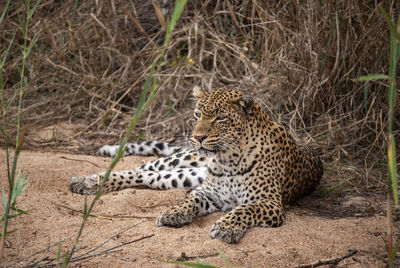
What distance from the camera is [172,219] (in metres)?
4.50

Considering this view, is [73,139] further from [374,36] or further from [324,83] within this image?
[374,36]

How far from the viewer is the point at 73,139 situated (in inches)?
287

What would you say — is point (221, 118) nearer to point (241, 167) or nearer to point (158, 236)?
point (241, 167)

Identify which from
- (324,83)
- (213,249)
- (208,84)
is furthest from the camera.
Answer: (208,84)

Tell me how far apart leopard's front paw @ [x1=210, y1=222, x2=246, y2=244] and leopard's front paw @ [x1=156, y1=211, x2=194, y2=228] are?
395 mm

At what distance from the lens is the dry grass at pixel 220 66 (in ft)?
19.6

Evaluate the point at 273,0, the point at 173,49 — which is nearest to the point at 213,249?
the point at 273,0

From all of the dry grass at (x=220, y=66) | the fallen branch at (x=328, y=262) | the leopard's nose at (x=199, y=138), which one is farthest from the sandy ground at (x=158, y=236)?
the dry grass at (x=220, y=66)

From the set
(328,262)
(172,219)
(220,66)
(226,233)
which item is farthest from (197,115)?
(220,66)

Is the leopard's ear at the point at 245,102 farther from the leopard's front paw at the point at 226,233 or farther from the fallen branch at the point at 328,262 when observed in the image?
the fallen branch at the point at 328,262

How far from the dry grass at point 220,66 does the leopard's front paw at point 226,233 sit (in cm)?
206

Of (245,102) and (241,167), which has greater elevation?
(245,102)

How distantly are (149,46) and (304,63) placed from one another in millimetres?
3092

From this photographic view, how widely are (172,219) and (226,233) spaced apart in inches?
22.7
